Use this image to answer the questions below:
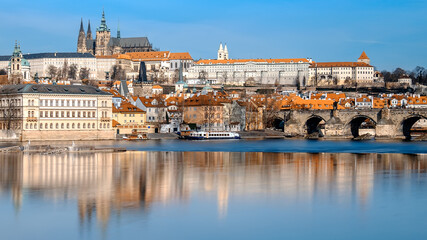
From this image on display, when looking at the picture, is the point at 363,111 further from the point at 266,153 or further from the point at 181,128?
the point at 266,153

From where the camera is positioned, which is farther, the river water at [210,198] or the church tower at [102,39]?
the church tower at [102,39]

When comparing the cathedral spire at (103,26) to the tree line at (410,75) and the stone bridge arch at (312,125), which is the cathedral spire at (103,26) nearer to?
the tree line at (410,75)

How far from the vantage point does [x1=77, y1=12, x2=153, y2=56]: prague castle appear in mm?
174375

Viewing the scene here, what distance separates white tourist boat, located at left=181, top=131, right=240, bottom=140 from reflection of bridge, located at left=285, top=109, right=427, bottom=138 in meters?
7.82

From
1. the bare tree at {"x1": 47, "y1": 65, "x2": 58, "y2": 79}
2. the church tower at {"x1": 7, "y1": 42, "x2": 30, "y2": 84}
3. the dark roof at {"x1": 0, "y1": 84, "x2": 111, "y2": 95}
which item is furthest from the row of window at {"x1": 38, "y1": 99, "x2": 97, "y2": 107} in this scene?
the bare tree at {"x1": 47, "y1": 65, "x2": 58, "y2": 79}

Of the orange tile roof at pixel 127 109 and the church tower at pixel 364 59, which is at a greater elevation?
the church tower at pixel 364 59

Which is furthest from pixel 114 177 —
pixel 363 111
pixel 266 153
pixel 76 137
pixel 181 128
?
pixel 363 111

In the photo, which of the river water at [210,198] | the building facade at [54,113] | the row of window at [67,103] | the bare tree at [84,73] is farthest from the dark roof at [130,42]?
the river water at [210,198]

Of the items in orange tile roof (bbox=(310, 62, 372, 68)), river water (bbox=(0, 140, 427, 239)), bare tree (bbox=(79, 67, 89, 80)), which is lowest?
river water (bbox=(0, 140, 427, 239))

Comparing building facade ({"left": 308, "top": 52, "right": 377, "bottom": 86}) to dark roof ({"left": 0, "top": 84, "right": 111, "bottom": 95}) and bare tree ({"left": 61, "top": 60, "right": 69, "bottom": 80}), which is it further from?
dark roof ({"left": 0, "top": 84, "right": 111, "bottom": 95})

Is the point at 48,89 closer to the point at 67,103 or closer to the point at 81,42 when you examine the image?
the point at 67,103

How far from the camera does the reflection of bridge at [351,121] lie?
63.1 metres

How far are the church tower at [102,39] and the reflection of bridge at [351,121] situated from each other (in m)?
108

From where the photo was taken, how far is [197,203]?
74.8ft
